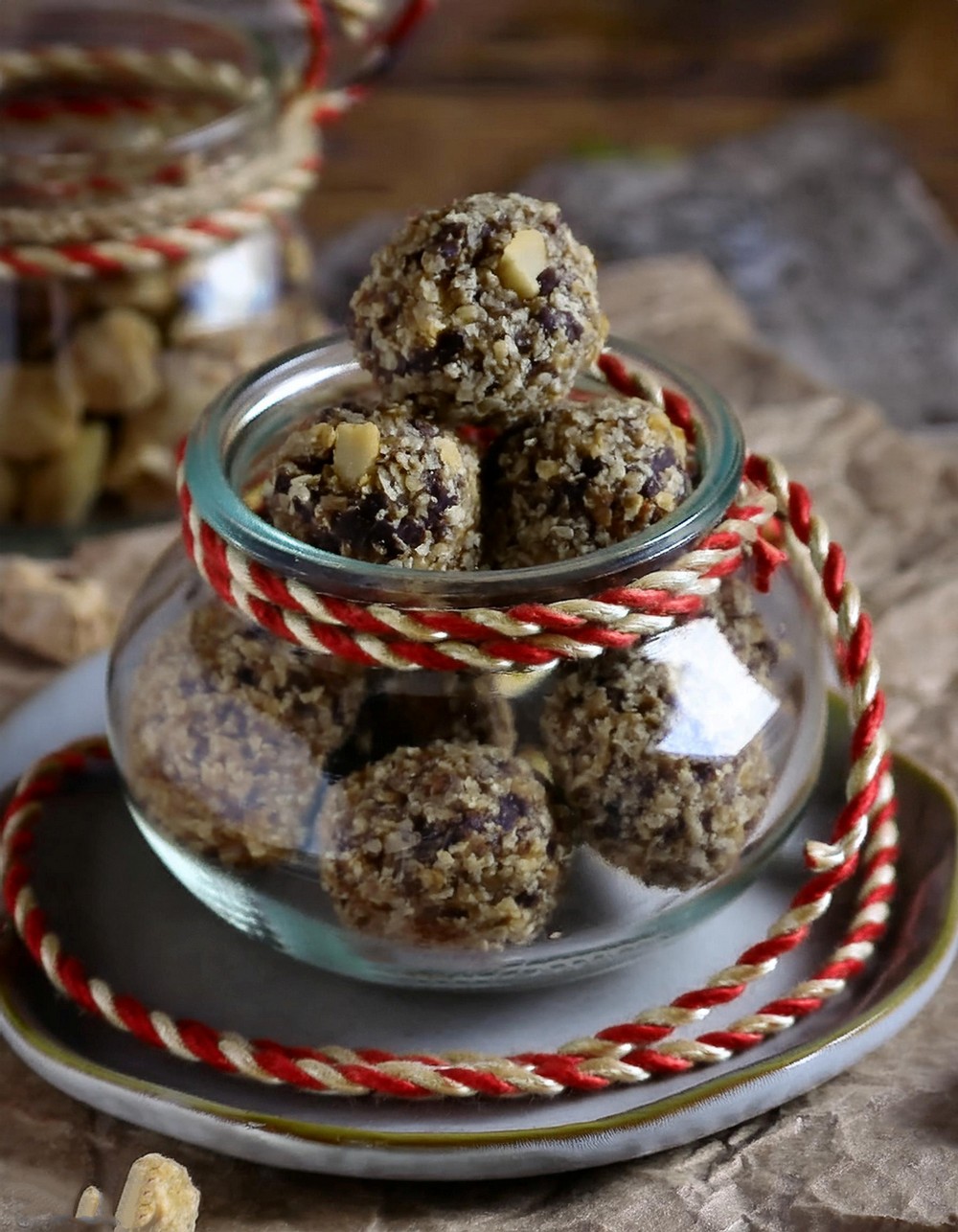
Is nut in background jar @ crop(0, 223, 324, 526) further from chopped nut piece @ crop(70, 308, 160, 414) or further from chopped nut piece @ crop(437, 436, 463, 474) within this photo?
chopped nut piece @ crop(437, 436, 463, 474)

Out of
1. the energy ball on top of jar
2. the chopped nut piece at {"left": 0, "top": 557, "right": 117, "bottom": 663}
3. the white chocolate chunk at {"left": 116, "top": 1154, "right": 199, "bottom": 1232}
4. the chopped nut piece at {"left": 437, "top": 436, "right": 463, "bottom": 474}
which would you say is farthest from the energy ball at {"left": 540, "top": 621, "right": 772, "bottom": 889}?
the chopped nut piece at {"left": 0, "top": 557, "right": 117, "bottom": 663}

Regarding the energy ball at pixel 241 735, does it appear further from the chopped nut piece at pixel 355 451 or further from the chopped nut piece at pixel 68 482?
the chopped nut piece at pixel 68 482

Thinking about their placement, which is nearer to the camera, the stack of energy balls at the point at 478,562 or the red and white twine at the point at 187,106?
the stack of energy balls at the point at 478,562

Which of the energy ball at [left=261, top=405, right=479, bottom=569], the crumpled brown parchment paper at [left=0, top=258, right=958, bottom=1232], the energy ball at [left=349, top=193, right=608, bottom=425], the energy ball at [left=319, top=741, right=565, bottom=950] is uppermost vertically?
the energy ball at [left=349, top=193, right=608, bottom=425]

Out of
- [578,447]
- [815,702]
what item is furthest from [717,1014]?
[578,447]

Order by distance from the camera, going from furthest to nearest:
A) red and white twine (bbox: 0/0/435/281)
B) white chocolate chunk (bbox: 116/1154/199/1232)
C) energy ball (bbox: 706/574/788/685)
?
1. red and white twine (bbox: 0/0/435/281)
2. energy ball (bbox: 706/574/788/685)
3. white chocolate chunk (bbox: 116/1154/199/1232)

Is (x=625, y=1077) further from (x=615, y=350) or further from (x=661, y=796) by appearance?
(x=615, y=350)

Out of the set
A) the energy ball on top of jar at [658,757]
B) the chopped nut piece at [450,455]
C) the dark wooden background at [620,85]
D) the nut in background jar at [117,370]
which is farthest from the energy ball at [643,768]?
the dark wooden background at [620,85]

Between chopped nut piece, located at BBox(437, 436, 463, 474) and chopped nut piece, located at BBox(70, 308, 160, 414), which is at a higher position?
chopped nut piece, located at BBox(437, 436, 463, 474)
